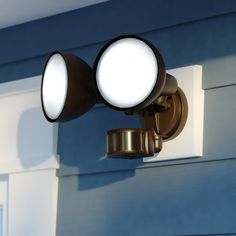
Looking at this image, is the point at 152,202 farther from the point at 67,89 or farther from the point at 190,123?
the point at 67,89

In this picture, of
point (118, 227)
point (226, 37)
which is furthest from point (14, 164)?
point (226, 37)

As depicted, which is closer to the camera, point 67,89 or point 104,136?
point 67,89

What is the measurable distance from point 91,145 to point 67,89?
12.6 inches

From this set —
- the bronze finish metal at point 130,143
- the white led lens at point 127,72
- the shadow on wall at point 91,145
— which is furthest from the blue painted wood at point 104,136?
the white led lens at point 127,72

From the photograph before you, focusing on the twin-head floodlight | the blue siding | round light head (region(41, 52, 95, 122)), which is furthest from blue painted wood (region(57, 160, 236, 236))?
round light head (region(41, 52, 95, 122))

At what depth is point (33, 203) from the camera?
68.8 inches

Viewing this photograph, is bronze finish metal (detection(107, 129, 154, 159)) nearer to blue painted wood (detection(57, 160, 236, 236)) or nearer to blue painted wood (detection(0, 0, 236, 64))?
blue painted wood (detection(57, 160, 236, 236))

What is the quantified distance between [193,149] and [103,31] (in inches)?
16.3

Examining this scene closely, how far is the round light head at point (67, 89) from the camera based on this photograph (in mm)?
1396

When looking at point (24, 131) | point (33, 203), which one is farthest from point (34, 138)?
point (33, 203)

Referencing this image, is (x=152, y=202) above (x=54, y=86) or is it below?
below

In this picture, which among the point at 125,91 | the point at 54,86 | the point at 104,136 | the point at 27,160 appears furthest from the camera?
the point at 27,160

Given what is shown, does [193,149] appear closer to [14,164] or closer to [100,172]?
[100,172]

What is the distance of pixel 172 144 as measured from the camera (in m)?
1.51
